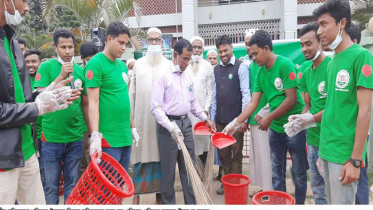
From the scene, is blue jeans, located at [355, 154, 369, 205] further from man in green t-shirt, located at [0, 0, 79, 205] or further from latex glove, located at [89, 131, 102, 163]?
man in green t-shirt, located at [0, 0, 79, 205]

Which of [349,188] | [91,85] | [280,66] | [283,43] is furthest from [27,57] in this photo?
[283,43]

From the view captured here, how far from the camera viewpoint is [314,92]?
2287mm

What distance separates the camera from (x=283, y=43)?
626cm

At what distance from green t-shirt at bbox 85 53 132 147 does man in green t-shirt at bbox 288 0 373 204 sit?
154 cm

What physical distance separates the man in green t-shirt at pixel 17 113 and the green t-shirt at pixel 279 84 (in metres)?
1.83

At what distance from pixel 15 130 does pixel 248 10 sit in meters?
16.3

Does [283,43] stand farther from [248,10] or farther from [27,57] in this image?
[248,10]

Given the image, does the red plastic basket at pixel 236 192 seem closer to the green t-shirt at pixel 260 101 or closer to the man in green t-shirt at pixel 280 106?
the man in green t-shirt at pixel 280 106

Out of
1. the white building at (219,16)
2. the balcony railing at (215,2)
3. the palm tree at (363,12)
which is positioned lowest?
the palm tree at (363,12)

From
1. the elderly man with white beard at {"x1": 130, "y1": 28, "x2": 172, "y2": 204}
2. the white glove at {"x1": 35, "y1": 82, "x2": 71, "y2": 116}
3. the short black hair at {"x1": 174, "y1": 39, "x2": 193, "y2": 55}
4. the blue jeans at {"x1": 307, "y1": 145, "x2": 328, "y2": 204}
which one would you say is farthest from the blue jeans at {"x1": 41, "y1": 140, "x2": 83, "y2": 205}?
the blue jeans at {"x1": 307, "y1": 145, "x2": 328, "y2": 204}

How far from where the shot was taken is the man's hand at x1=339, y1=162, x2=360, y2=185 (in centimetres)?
165

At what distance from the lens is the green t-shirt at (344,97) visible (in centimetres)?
162

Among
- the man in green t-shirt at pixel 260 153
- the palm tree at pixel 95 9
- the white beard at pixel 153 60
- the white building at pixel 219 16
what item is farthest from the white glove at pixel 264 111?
the white building at pixel 219 16

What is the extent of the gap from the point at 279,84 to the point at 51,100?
2002 millimetres
